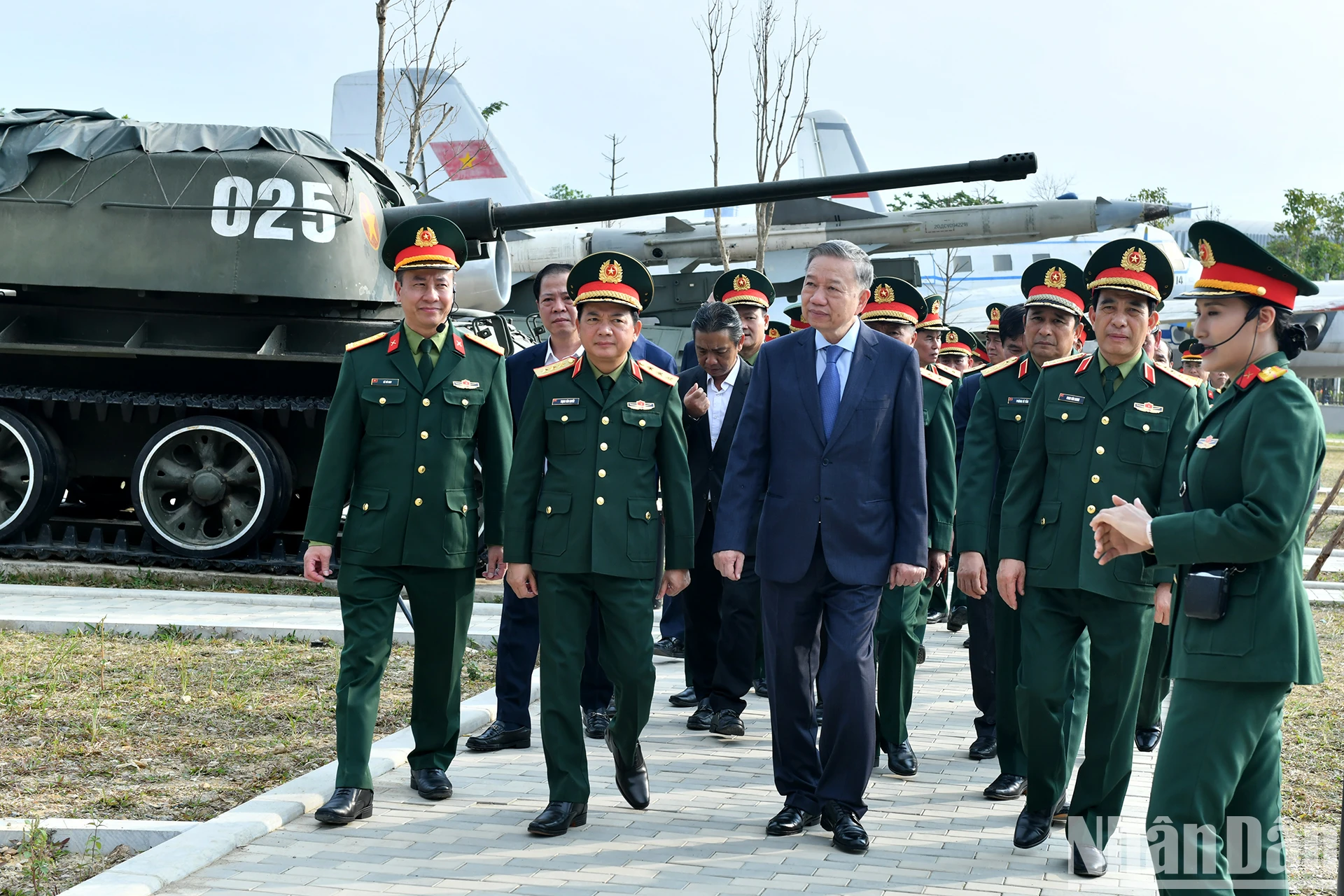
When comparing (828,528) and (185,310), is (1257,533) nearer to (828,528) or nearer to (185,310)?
(828,528)

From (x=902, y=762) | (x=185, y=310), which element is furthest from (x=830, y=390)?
(x=185, y=310)

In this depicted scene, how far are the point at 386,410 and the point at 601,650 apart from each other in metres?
1.23

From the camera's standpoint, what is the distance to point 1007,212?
1021 inches

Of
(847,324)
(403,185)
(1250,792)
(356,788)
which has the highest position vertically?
(403,185)

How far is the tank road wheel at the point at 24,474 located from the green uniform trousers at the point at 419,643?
24.1 feet

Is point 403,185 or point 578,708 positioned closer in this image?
point 578,708

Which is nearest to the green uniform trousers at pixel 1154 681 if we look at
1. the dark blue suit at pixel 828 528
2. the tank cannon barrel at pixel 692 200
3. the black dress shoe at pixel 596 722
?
the dark blue suit at pixel 828 528

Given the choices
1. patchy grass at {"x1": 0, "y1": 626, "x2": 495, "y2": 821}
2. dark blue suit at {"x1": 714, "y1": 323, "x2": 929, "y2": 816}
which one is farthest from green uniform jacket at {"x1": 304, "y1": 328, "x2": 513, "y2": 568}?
patchy grass at {"x1": 0, "y1": 626, "x2": 495, "y2": 821}

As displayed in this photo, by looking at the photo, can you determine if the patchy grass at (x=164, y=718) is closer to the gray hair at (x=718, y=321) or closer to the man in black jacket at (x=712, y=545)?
the man in black jacket at (x=712, y=545)

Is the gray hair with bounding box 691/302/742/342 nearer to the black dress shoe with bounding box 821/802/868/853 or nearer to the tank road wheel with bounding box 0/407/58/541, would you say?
the black dress shoe with bounding box 821/802/868/853

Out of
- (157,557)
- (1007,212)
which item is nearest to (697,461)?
(157,557)

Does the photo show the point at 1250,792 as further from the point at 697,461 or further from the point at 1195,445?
the point at 697,461

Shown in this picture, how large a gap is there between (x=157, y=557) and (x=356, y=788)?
7144 millimetres

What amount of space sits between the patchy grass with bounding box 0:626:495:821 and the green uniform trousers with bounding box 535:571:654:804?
136cm
